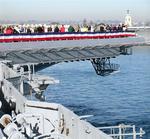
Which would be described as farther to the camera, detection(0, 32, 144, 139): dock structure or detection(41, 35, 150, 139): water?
detection(41, 35, 150, 139): water

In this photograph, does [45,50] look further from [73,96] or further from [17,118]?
[17,118]

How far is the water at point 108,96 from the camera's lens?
42.2m

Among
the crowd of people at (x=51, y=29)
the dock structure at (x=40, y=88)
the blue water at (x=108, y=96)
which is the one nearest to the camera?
the dock structure at (x=40, y=88)

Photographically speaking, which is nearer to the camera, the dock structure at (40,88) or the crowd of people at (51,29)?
the dock structure at (40,88)

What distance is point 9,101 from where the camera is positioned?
58.2 ft

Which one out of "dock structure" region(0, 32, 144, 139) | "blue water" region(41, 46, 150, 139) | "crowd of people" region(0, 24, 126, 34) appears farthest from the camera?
"blue water" region(41, 46, 150, 139)

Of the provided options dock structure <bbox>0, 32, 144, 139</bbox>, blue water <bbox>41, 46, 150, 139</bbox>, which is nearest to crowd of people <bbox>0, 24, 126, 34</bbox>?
dock structure <bbox>0, 32, 144, 139</bbox>

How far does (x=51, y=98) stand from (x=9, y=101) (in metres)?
38.3

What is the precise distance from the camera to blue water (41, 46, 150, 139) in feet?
138

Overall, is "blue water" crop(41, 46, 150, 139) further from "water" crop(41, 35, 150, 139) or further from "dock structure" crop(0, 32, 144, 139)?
"dock structure" crop(0, 32, 144, 139)

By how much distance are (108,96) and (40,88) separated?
33723mm

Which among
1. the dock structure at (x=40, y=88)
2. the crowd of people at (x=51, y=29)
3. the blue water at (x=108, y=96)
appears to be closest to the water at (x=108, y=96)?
the blue water at (x=108, y=96)

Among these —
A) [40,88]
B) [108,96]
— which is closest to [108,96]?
[108,96]

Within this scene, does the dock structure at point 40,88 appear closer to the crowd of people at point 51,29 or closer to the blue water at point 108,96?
the crowd of people at point 51,29
